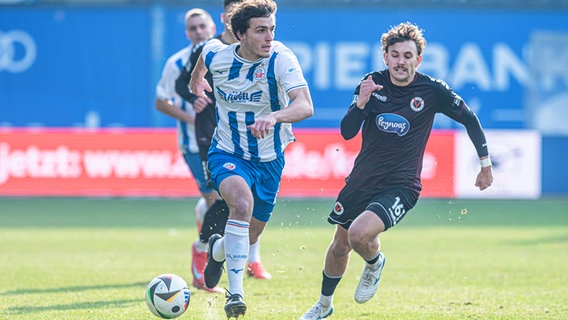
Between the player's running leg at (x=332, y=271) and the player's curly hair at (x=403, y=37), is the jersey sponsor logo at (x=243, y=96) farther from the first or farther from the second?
the player's running leg at (x=332, y=271)

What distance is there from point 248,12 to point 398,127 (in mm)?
1344

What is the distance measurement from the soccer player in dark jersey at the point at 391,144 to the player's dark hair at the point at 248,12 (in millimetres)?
871

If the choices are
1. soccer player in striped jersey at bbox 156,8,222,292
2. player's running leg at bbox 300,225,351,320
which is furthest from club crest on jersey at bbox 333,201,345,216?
soccer player in striped jersey at bbox 156,8,222,292

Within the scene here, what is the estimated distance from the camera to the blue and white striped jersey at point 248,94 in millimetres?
7711

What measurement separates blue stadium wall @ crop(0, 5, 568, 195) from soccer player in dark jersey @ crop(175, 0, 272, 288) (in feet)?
49.5

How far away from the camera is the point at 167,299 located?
295 inches

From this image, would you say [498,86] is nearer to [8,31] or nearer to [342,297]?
[8,31]

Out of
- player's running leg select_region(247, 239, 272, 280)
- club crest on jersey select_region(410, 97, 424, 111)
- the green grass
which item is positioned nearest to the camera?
club crest on jersey select_region(410, 97, 424, 111)

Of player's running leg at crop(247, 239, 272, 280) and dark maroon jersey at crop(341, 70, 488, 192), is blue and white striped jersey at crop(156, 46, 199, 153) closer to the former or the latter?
player's running leg at crop(247, 239, 272, 280)

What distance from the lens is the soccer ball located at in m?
7.48

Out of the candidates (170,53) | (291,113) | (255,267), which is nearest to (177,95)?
(255,267)

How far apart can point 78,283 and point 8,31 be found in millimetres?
17295

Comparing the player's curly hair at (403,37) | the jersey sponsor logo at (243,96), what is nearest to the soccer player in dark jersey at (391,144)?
the player's curly hair at (403,37)

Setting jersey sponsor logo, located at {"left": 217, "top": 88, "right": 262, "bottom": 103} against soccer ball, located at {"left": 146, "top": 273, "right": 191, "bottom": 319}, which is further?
jersey sponsor logo, located at {"left": 217, "top": 88, "right": 262, "bottom": 103}
